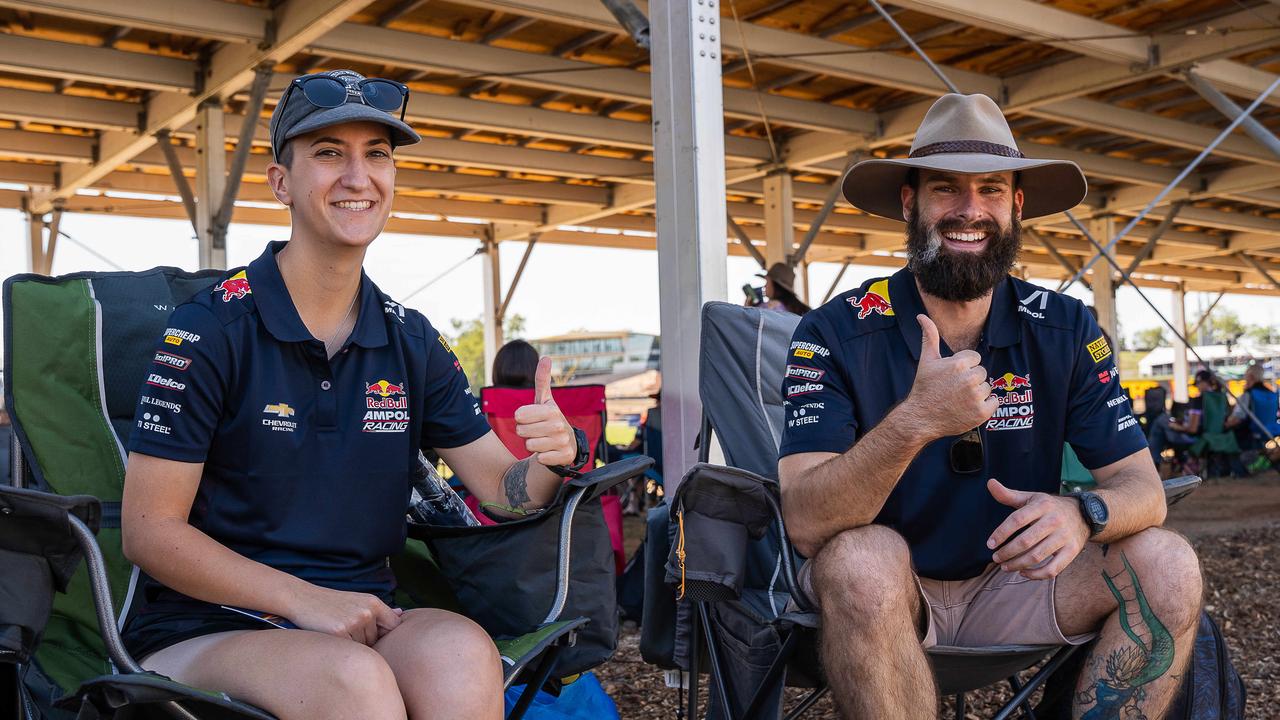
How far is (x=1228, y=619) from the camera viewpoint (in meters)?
3.49

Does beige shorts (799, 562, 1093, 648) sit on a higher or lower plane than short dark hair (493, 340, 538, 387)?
lower

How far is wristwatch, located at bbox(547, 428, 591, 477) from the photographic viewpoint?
170 cm

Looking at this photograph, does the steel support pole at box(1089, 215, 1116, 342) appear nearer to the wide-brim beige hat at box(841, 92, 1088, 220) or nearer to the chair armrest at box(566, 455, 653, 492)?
the wide-brim beige hat at box(841, 92, 1088, 220)

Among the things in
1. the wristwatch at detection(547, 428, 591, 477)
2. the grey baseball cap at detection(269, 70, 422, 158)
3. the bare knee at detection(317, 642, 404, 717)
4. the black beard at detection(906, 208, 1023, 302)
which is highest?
the grey baseball cap at detection(269, 70, 422, 158)

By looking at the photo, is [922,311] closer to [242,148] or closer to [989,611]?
[989,611]

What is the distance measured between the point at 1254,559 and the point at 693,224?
3.13m

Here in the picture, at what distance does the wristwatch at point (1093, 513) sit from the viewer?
1.65 metres

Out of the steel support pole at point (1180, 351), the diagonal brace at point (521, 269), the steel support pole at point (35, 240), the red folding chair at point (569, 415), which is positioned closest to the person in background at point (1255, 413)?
the red folding chair at point (569, 415)

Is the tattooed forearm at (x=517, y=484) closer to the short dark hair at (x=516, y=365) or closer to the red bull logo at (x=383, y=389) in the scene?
the red bull logo at (x=383, y=389)

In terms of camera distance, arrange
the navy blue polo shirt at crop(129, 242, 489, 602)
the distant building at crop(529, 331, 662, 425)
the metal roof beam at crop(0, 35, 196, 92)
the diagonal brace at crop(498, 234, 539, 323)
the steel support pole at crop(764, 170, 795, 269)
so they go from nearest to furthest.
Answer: the navy blue polo shirt at crop(129, 242, 489, 602) → the metal roof beam at crop(0, 35, 196, 92) → the steel support pole at crop(764, 170, 795, 269) → the diagonal brace at crop(498, 234, 539, 323) → the distant building at crop(529, 331, 662, 425)

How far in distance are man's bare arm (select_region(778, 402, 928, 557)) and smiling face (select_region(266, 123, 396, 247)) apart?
2.51ft

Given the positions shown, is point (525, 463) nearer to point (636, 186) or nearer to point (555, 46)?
point (555, 46)

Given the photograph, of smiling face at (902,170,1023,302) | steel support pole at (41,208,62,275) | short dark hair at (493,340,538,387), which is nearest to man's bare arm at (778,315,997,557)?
smiling face at (902,170,1023,302)

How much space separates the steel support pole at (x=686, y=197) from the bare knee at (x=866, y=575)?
1.37 meters
